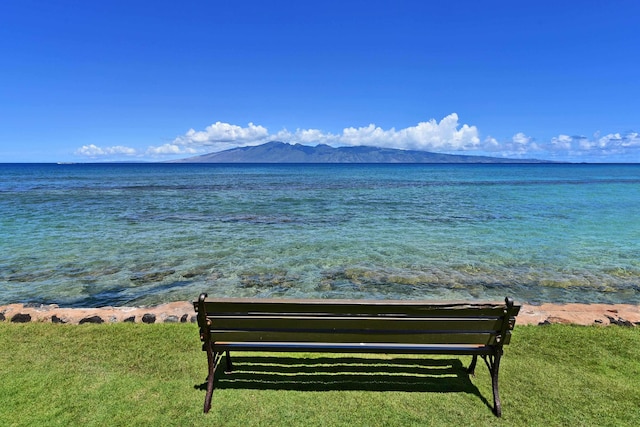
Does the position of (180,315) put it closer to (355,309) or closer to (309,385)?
(309,385)

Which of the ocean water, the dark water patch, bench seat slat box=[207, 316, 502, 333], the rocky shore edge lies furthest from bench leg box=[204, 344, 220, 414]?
the dark water patch

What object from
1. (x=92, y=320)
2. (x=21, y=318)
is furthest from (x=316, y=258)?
(x=21, y=318)

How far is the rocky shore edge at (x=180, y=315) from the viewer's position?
7.38 metres

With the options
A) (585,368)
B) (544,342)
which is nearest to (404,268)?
(544,342)

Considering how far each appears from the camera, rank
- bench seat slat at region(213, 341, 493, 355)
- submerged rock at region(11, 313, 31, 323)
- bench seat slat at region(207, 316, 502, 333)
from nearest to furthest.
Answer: bench seat slat at region(207, 316, 502, 333) → bench seat slat at region(213, 341, 493, 355) → submerged rock at region(11, 313, 31, 323)

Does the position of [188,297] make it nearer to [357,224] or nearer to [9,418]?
[9,418]

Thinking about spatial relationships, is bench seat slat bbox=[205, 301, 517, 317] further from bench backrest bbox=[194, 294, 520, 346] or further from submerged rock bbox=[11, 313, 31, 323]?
submerged rock bbox=[11, 313, 31, 323]

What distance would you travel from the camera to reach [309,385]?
17.2ft

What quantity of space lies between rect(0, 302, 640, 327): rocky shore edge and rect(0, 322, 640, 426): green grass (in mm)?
627

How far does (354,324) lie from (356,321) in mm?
49

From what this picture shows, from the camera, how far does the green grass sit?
459 cm

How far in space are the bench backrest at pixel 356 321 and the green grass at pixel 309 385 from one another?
97 cm

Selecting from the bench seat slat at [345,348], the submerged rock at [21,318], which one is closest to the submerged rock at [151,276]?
the submerged rock at [21,318]

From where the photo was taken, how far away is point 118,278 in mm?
11695
